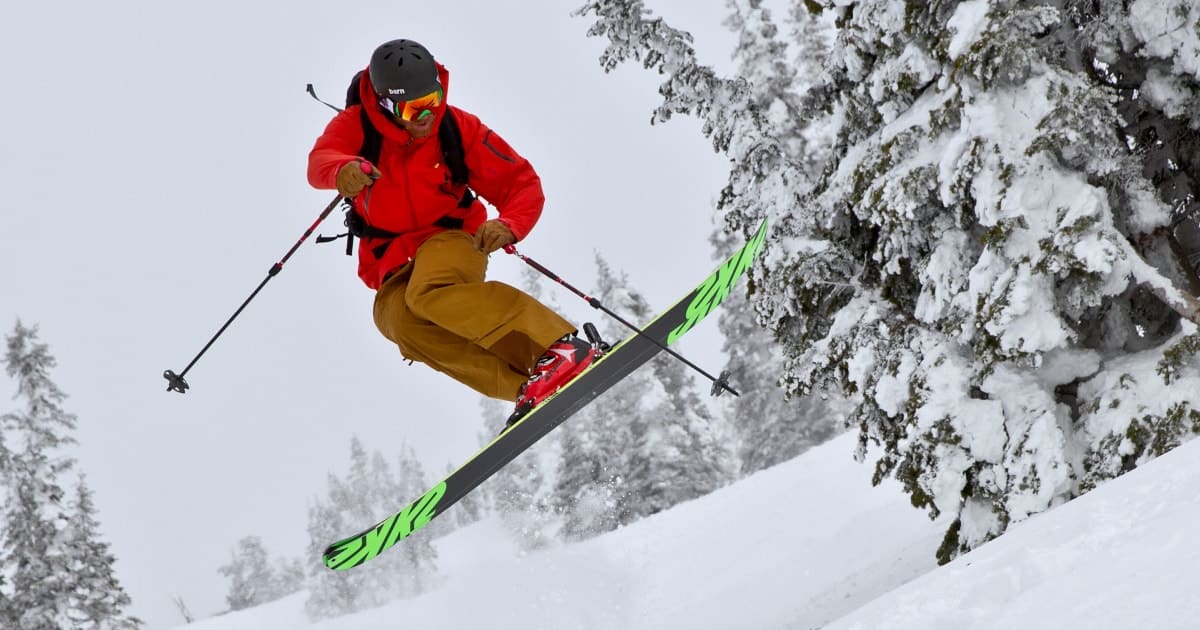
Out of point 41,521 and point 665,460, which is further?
point 665,460

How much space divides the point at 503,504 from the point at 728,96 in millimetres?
46878

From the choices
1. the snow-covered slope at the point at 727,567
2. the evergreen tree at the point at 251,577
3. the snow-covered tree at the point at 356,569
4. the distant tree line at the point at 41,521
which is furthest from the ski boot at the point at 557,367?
the evergreen tree at the point at 251,577

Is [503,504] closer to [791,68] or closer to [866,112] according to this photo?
[791,68]

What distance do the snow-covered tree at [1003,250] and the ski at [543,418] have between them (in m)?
1.87

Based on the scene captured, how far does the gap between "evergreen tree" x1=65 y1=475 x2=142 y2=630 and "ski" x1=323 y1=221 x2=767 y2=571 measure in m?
19.4

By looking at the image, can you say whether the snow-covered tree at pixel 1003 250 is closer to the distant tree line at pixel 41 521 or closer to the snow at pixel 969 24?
the snow at pixel 969 24

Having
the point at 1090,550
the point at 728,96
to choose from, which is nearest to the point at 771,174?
the point at 728,96

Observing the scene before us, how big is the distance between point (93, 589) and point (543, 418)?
2088 cm

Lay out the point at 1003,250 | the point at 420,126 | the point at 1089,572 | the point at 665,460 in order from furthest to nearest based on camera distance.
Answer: the point at 665,460 → the point at 1003,250 → the point at 420,126 → the point at 1089,572

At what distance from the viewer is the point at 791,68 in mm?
21672

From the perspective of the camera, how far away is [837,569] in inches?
626

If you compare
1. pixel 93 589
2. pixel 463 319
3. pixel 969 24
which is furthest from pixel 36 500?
pixel 969 24

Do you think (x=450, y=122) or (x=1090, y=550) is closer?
(x=1090, y=550)

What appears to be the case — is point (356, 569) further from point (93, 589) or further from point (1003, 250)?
point (1003, 250)
